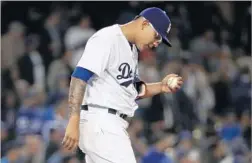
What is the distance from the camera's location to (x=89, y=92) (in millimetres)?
4996

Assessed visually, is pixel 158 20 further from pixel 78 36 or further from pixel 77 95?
pixel 78 36

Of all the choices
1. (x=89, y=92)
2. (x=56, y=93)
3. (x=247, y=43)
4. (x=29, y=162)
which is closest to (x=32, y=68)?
(x=56, y=93)

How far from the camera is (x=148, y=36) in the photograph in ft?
16.4

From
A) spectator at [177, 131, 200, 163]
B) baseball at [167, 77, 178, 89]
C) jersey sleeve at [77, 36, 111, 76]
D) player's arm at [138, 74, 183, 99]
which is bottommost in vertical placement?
spectator at [177, 131, 200, 163]

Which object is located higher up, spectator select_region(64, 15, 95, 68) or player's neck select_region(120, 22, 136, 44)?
player's neck select_region(120, 22, 136, 44)

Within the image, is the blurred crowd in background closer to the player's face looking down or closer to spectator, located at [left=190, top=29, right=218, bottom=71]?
spectator, located at [left=190, top=29, right=218, bottom=71]

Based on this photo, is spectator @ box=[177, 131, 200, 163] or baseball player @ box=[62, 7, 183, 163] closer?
baseball player @ box=[62, 7, 183, 163]

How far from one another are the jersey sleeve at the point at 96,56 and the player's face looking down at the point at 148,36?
23 centimetres

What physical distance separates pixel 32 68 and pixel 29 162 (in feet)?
8.94

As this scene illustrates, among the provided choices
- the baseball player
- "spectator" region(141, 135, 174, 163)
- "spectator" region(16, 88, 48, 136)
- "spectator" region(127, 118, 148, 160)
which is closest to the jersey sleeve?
the baseball player

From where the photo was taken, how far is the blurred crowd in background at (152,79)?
372 inches

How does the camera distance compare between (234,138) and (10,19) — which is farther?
(10,19)

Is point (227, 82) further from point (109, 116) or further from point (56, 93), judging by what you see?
point (109, 116)

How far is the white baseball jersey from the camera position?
16.0ft
